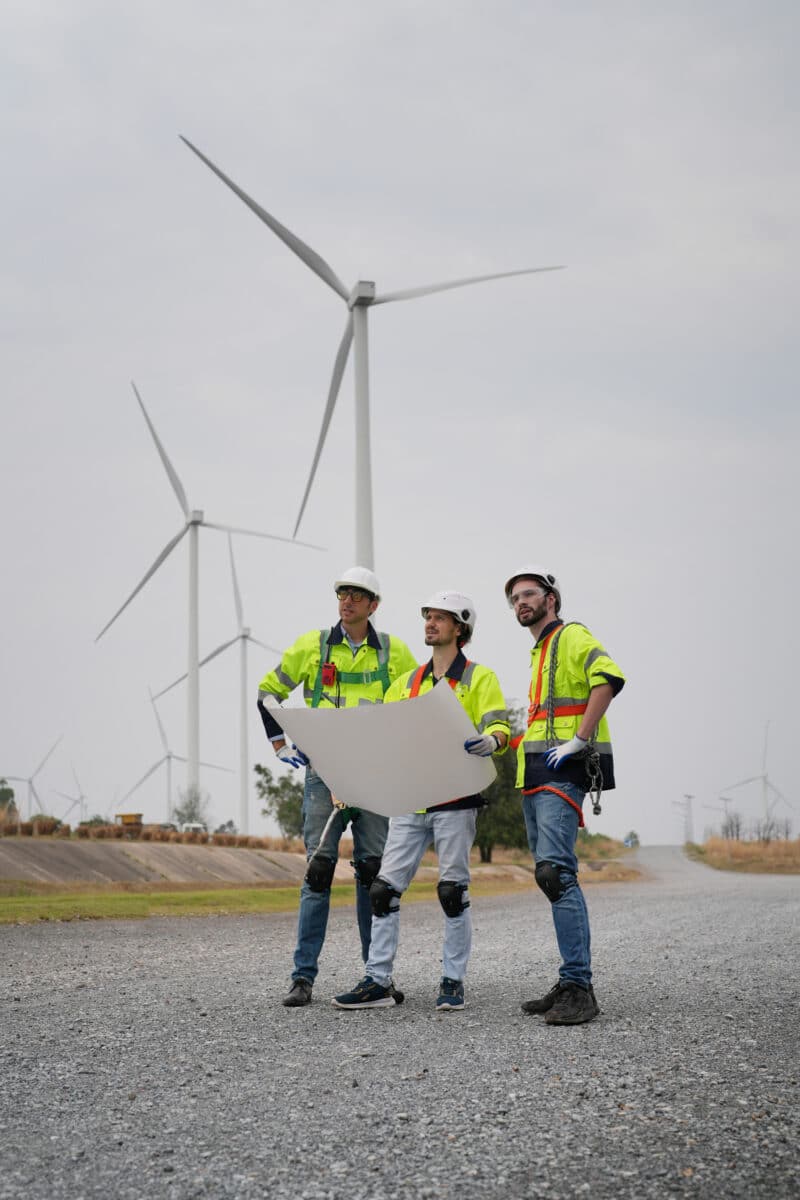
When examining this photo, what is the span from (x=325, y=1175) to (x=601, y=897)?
60.2 feet

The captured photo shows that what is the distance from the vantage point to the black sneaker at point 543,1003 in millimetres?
6418

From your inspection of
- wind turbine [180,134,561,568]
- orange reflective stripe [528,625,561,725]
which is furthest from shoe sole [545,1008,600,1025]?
wind turbine [180,134,561,568]

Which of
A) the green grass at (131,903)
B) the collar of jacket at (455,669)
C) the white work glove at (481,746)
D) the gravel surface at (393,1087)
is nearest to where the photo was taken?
the gravel surface at (393,1087)

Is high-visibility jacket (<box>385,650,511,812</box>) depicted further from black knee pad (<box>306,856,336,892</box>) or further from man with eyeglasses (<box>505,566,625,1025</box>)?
black knee pad (<box>306,856,336,892</box>)

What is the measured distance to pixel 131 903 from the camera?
1527 cm

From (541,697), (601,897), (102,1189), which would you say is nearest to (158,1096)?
(102,1189)

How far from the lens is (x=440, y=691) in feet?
21.1

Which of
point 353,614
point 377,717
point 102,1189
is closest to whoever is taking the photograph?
point 102,1189

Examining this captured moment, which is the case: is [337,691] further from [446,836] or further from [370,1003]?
[370,1003]

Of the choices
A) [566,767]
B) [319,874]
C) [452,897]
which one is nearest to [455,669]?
[566,767]

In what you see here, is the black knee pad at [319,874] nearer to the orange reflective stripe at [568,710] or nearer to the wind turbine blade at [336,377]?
the orange reflective stripe at [568,710]

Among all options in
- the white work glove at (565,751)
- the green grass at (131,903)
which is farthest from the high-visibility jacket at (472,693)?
the green grass at (131,903)

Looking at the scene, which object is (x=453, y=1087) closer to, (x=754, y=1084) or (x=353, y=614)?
(x=754, y=1084)

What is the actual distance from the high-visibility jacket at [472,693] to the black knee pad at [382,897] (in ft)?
1.62
